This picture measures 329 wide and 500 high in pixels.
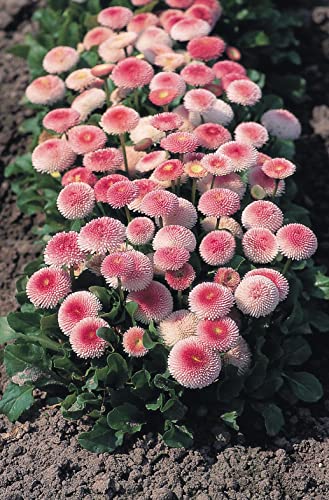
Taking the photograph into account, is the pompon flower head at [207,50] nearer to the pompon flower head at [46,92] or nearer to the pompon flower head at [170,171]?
the pompon flower head at [46,92]

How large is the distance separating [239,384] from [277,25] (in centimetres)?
318

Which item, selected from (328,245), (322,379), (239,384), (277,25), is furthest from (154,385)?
(277,25)

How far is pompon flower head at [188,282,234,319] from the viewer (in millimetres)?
3406

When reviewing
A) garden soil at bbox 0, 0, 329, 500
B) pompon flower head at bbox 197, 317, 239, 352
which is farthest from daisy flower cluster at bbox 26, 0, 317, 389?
garden soil at bbox 0, 0, 329, 500

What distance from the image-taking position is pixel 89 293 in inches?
141

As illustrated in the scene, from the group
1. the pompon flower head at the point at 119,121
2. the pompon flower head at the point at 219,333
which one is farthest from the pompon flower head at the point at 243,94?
the pompon flower head at the point at 219,333

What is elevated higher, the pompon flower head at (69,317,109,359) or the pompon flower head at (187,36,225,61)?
the pompon flower head at (187,36,225,61)

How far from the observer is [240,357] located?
357 cm

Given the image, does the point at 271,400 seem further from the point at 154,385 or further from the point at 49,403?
the point at 49,403

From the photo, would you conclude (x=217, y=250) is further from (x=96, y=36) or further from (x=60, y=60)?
(x=96, y=36)

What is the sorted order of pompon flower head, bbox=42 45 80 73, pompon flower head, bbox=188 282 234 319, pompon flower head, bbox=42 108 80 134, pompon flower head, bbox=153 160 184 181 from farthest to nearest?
1. pompon flower head, bbox=42 45 80 73
2. pompon flower head, bbox=42 108 80 134
3. pompon flower head, bbox=153 160 184 181
4. pompon flower head, bbox=188 282 234 319

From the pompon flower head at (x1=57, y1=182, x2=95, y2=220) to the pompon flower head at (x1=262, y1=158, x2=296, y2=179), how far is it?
869 millimetres

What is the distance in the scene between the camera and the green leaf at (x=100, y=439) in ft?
11.3

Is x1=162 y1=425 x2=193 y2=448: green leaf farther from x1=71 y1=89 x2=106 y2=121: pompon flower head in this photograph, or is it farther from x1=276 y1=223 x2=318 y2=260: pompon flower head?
x1=71 y1=89 x2=106 y2=121: pompon flower head
